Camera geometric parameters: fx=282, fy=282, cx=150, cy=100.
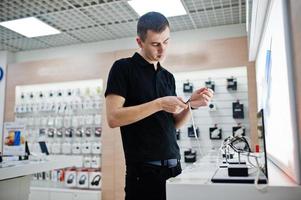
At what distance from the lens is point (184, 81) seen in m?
4.27

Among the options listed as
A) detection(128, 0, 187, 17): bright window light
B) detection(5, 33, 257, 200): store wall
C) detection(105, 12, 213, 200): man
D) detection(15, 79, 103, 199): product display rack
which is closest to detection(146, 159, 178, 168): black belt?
detection(105, 12, 213, 200): man

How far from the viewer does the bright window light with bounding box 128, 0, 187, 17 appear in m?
3.70

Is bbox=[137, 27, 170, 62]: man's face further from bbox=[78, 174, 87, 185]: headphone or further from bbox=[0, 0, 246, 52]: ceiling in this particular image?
bbox=[78, 174, 87, 185]: headphone

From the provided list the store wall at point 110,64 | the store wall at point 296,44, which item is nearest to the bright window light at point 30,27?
the store wall at point 110,64

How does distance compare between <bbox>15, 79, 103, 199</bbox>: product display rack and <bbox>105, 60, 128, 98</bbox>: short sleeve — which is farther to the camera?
<bbox>15, 79, 103, 199</bbox>: product display rack

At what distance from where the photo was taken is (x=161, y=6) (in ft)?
12.6

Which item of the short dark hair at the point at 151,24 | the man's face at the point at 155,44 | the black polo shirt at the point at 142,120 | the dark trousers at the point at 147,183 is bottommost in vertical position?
the dark trousers at the point at 147,183

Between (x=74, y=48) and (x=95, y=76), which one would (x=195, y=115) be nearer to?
(x=95, y=76)

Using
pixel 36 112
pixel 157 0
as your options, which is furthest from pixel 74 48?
pixel 157 0

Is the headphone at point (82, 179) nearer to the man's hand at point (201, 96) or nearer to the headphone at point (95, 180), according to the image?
the headphone at point (95, 180)

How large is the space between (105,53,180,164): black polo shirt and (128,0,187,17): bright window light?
2.46 meters

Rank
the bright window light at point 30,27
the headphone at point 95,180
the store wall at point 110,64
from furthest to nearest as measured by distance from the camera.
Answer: the headphone at point 95,180 → the bright window light at point 30,27 → the store wall at point 110,64

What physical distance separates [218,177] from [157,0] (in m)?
3.09

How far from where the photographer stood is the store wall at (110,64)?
12.8ft
